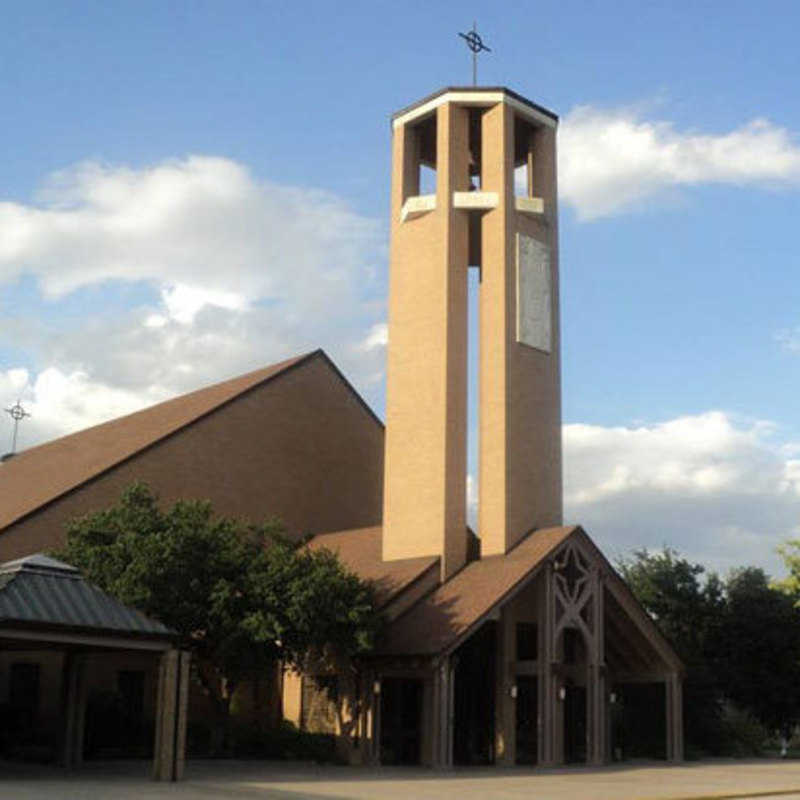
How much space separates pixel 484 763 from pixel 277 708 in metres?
6.69

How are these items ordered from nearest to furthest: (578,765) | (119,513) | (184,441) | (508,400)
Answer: (119,513) < (578,765) < (508,400) < (184,441)

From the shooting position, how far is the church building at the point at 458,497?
108ft

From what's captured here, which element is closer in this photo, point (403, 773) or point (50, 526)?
point (403, 773)

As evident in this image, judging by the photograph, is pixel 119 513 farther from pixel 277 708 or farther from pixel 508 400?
pixel 508 400

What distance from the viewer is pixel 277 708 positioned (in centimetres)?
3625

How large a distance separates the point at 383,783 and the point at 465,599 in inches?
315

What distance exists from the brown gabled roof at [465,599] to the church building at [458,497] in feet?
0.23

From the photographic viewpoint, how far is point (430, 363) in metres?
36.6

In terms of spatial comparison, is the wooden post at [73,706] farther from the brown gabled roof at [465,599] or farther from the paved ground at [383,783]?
the brown gabled roof at [465,599]

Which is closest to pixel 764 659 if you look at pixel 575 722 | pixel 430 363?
pixel 575 722

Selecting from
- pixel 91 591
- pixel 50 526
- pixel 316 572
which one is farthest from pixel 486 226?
pixel 91 591

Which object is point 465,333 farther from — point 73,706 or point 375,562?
point 73,706

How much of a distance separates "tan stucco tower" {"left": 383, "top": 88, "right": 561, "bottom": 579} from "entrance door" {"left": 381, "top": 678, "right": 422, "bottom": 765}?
3.54 metres

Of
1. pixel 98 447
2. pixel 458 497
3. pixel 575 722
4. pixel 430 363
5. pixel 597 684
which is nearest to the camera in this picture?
pixel 597 684
